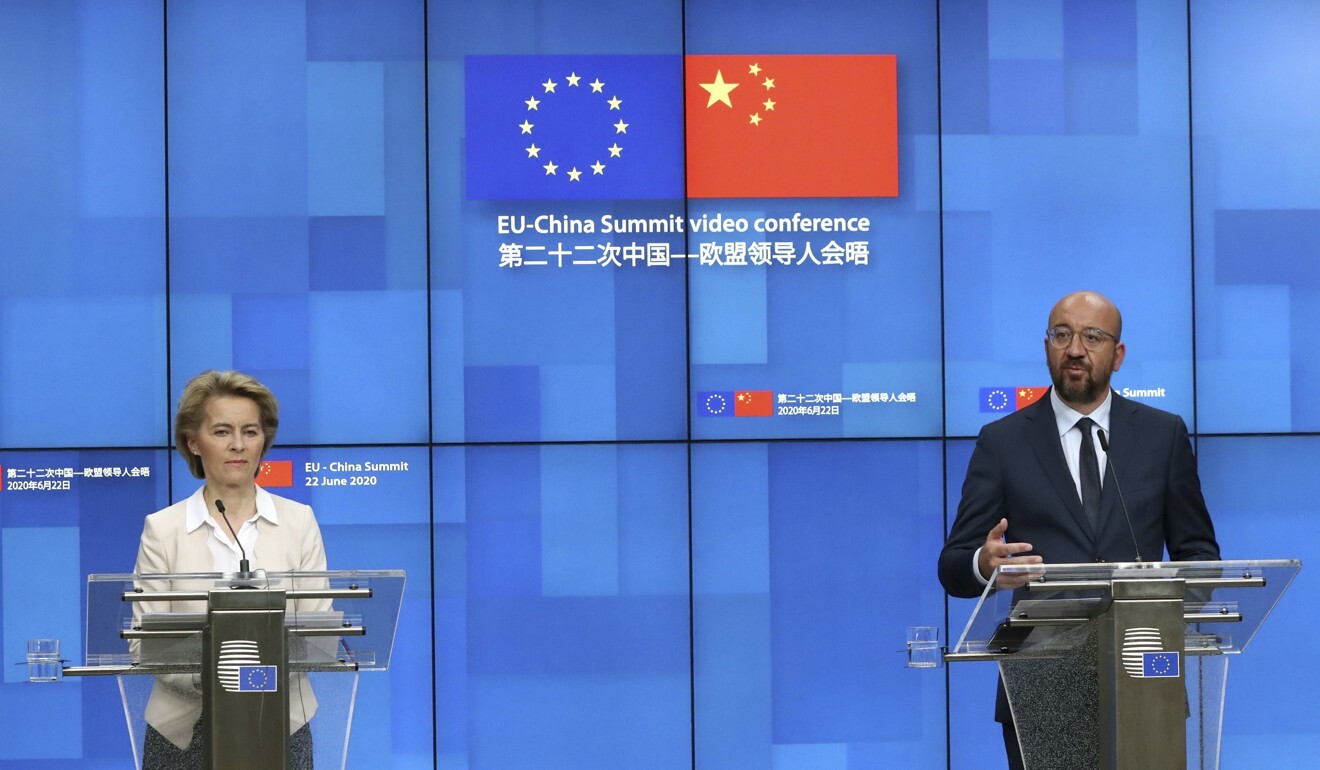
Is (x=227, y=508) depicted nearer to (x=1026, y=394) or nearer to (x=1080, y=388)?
(x=1080, y=388)

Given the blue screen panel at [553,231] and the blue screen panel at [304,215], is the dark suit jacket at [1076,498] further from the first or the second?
the blue screen panel at [304,215]

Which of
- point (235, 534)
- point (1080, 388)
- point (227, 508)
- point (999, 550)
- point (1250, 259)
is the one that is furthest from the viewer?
point (1250, 259)

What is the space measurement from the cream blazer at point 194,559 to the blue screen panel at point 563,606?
2101 millimetres

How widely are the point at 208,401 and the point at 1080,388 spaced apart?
2067mm

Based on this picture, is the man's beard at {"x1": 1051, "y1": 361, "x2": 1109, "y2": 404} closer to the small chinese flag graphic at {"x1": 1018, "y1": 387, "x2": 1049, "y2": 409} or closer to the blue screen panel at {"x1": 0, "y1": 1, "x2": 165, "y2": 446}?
the small chinese flag graphic at {"x1": 1018, "y1": 387, "x2": 1049, "y2": 409}

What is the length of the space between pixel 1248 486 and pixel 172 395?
13.8ft

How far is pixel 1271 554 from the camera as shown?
5750 millimetres

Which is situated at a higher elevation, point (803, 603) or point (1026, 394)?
point (1026, 394)

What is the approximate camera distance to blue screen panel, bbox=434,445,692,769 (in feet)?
18.3

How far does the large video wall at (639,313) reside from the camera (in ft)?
18.2

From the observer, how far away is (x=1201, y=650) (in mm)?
2750

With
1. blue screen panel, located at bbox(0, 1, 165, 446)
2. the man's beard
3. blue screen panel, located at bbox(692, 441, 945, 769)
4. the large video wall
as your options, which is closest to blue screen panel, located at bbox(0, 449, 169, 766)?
the large video wall

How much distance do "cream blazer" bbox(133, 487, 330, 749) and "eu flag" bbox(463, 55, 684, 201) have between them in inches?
96.3

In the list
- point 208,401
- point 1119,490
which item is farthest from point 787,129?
point 208,401
